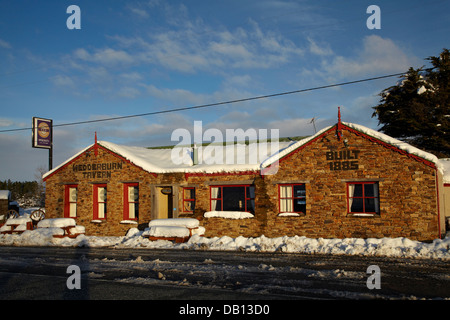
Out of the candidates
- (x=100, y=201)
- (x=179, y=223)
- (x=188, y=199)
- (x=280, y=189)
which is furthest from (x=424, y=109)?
(x=100, y=201)

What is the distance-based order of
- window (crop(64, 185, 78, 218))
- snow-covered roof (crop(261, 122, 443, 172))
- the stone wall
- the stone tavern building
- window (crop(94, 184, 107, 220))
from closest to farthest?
snow-covered roof (crop(261, 122, 443, 172)) → the stone wall → the stone tavern building → window (crop(94, 184, 107, 220)) → window (crop(64, 185, 78, 218))

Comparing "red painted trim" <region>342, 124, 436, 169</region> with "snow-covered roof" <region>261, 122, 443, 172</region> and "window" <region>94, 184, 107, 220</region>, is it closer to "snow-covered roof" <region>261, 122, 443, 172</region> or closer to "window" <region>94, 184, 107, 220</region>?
"snow-covered roof" <region>261, 122, 443, 172</region>

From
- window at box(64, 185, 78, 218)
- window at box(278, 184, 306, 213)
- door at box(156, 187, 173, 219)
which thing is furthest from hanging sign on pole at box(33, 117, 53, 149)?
window at box(278, 184, 306, 213)

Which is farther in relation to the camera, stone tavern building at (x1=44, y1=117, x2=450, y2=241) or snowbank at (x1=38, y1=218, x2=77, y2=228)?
snowbank at (x1=38, y1=218, x2=77, y2=228)

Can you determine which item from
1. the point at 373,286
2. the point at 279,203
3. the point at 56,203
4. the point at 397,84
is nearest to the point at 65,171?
the point at 56,203

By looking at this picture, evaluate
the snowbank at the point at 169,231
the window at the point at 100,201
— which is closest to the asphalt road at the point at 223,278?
the snowbank at the point at 169,231

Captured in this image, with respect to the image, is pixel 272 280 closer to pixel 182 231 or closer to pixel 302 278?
pixel 302 278

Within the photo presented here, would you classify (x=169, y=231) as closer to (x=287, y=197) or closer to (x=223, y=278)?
(x=287, y=197)

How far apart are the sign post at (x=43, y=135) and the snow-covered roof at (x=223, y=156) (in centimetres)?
555

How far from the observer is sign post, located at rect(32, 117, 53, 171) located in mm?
26703

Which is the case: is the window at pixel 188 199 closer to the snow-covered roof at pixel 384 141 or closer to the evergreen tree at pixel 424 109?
the snow-covered roof at pixel 384 141

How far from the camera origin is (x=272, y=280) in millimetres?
8523

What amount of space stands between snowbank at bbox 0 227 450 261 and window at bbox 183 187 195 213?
8.66 ft
